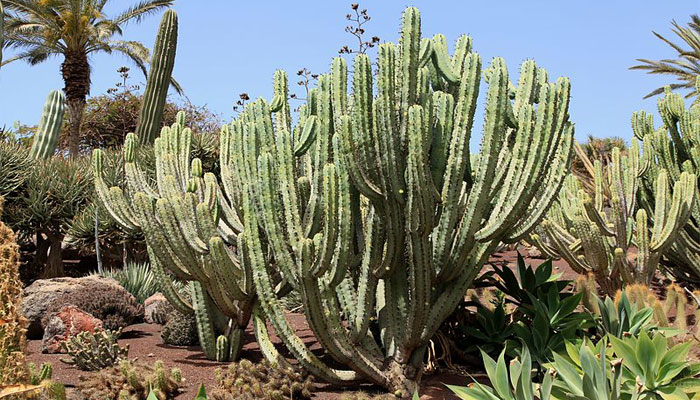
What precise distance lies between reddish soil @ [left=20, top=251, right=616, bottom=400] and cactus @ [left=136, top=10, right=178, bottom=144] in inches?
377

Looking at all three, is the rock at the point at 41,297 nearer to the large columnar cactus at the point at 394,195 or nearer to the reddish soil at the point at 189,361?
the reddish soil at the point at 189,361

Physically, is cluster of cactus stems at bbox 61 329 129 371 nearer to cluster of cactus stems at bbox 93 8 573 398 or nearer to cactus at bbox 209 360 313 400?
cluster of cactus stems at bbox 93 8 573 398

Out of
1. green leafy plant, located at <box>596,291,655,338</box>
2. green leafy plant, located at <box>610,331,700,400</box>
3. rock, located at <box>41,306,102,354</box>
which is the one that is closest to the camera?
green leafy plant, located at <box>610,331,700,400</box>

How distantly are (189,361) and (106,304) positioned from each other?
205cm

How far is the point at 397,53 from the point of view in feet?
19.0

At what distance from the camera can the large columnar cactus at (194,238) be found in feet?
22.0

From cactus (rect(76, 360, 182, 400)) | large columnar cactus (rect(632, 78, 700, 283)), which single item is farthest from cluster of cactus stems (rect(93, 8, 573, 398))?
large columnar cactus (rect(632, 78, 700, 283))

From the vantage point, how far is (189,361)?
7.08m

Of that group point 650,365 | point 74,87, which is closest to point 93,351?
point 650,365

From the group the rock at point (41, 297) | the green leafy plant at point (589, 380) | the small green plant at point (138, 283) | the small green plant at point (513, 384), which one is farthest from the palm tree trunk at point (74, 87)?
the green leafy plant at point (589, 380)

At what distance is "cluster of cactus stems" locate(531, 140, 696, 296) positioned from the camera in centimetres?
1002

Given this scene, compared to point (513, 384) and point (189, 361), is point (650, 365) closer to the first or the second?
point (513, 384)

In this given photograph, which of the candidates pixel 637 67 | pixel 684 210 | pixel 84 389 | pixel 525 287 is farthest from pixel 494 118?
pixel 637 67

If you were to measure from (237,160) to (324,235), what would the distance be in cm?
162
